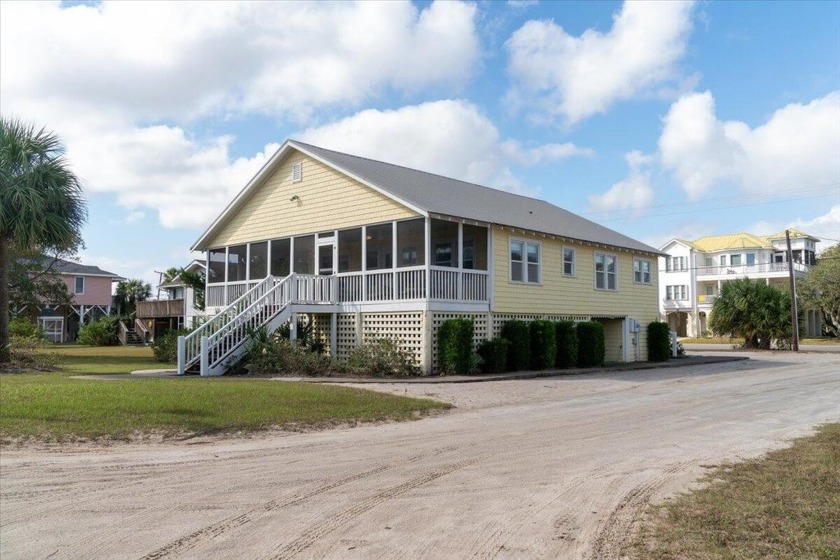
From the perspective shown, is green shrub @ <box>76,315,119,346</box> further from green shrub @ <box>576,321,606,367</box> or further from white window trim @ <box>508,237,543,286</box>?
green shrub @ <box>576,321,606,367</box>

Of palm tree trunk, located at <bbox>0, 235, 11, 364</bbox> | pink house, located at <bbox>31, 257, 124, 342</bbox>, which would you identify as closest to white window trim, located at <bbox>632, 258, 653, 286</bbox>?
palm tree trunk, located at <bbox>0, 235, 11, 364</bbox>

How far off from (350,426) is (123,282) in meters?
55.8

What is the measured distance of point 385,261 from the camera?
950 inches

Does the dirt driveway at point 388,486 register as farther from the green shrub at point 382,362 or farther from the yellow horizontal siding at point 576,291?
the yellow horizontal siding at point 576,291

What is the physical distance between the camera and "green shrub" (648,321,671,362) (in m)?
29.0

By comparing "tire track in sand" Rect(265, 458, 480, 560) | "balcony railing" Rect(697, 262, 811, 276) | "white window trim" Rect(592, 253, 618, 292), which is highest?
"balcony railing" Rect(697, 262, 811, 276)

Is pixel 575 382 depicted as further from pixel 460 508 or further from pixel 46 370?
pixel 46 370

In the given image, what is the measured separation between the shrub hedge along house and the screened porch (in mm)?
49

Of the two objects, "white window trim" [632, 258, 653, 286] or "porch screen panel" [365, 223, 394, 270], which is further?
"white window trim" [632, 258, 653, 286]

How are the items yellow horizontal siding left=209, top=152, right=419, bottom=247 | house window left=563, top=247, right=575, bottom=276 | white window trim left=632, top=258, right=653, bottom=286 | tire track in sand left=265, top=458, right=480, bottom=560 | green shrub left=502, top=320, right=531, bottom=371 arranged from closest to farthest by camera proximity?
1. tire track in sand left=265, top=458, right=480, bottom=560
2. green shrub left=502, top=320, right=531, bottom=371
3. yellow horizontal siding left=209, top=152, right=419, bottom=247
4. house window left=563, top=247, right=575, bottom=276
5. white window trim left=632, top=258, right=653, bottom=286

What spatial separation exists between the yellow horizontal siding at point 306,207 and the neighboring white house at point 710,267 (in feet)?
155

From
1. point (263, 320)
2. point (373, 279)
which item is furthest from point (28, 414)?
point (373, 279)

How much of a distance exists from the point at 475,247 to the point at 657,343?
10.6 meters

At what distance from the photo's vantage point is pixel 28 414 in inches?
440
